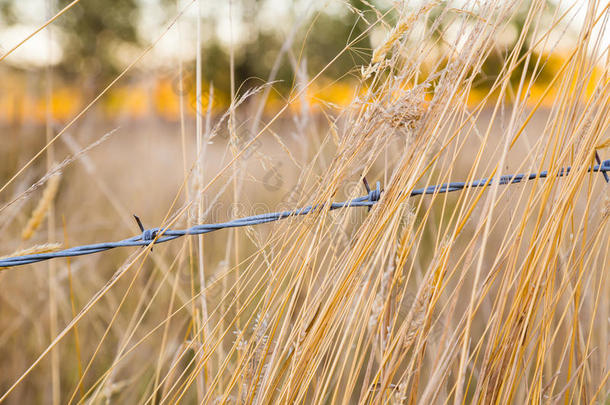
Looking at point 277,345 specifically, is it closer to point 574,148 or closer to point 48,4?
point 574,148

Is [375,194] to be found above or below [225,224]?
above

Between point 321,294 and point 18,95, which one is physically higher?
point 18,95

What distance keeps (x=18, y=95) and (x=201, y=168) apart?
1.75 m

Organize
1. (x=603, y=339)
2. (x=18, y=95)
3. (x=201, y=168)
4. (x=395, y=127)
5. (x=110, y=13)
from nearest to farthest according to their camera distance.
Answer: (x=395, y=127), (x=201, y=168), (x=603, y=339), (x=18, y=95), (x=110, y=13)

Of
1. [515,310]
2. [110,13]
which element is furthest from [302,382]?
[110,13]

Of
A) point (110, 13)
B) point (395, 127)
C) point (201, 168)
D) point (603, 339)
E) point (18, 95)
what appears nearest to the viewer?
point (395, 127)

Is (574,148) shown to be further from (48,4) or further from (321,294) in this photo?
(48,4)

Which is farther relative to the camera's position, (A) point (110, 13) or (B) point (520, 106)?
(A) point (110, 13)

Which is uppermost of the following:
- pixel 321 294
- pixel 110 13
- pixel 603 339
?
pixel 110 13

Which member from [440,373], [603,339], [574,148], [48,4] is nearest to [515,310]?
[440,373]

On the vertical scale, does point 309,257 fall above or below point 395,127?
below

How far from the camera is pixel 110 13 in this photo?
1175cm

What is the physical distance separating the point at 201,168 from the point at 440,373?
49 cm

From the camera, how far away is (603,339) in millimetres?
927
